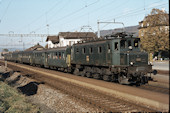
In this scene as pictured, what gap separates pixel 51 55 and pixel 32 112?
2227cm

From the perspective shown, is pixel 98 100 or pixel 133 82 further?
pixel 133 82

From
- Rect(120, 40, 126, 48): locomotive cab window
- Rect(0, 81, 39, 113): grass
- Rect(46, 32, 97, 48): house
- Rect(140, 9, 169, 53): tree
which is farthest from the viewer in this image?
Rect(46, 32, 97, 48): house

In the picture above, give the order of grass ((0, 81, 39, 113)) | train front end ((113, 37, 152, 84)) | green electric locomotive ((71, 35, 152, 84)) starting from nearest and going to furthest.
→ grass ((0, 81, 39, 113)) < train front end ((113, 37, 152, 84)) < green electric locomotive ((71, 35, 152, 84))

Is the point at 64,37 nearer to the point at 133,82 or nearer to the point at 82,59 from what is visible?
the point at 82,59

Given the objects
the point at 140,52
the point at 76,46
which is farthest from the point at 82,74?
the point at 140,52

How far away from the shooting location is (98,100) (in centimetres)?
1195

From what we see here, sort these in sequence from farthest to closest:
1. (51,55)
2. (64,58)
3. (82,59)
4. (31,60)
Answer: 1. (31,60)
2. (51,55)
3. (64,58)
4. (82,59)

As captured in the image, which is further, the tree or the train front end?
the train front end

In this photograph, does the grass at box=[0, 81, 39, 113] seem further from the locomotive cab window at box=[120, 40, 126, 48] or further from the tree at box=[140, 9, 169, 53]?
the locomotive cab window at box=[120, 40, 126, 48]

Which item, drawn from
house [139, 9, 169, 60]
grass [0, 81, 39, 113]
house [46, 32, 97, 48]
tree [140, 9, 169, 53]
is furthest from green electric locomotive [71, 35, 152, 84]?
house [46, 32, 97, 48]

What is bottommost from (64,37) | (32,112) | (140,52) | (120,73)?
(32,112)

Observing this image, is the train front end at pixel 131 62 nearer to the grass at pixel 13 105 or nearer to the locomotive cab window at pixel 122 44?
the locomotive cab window at pixel 122 44

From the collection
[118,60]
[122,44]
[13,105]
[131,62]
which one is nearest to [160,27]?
[131,62]

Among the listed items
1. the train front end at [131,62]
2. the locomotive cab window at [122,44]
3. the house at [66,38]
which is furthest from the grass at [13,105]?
the house at [66,38]
